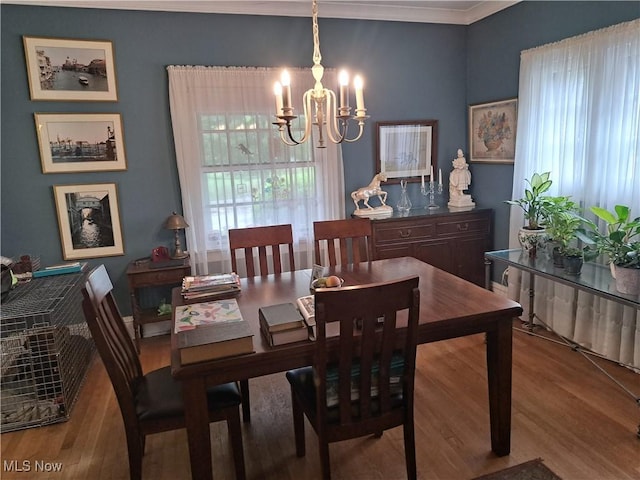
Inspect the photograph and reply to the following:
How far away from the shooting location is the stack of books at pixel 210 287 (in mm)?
2092

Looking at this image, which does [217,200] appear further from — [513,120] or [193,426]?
[513,120]

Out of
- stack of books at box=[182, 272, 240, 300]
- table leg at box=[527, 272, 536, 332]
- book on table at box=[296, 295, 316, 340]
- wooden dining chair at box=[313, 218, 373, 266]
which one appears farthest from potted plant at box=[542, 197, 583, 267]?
stack of books at box=[182, 272, 240, 300]

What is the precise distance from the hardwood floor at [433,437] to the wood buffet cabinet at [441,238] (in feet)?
3.94

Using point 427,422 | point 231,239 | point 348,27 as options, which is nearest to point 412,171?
point 348,27

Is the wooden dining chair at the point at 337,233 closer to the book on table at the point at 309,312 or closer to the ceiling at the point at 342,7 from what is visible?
the book on table at the point at 309,312

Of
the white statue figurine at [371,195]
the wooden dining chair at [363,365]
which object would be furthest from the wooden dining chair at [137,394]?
the white statue figurine at [371,195]

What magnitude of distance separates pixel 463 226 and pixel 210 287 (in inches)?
101

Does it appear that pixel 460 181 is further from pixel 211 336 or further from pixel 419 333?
pixel 211 336

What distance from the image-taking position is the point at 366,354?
5.11ft

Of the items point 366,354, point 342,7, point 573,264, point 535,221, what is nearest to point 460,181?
point 535,221

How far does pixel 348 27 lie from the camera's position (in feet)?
12.2

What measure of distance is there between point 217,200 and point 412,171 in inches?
73.6

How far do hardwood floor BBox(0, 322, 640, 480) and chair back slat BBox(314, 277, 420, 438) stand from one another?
1.53 feet

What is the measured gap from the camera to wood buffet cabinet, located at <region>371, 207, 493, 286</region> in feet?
12.0
